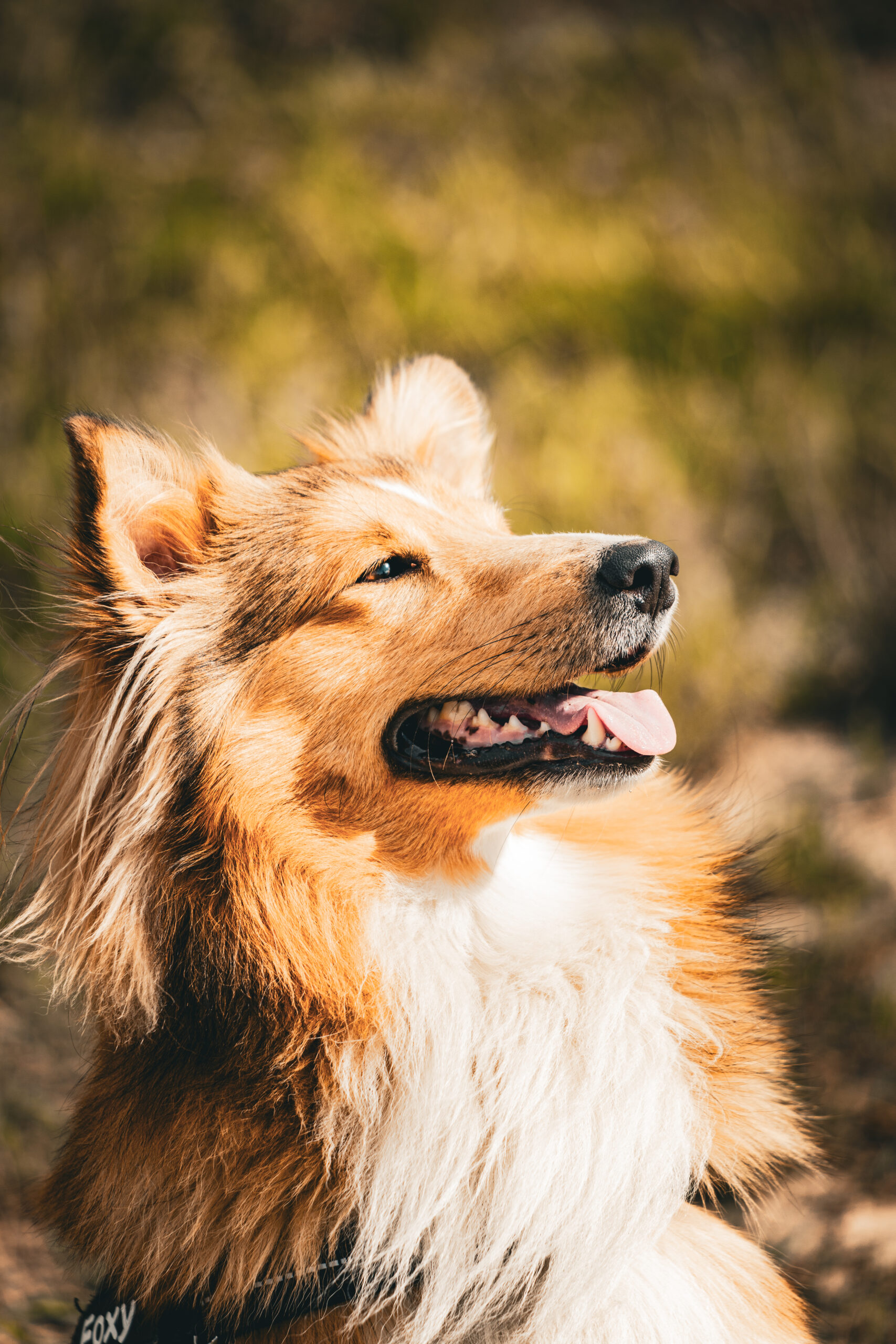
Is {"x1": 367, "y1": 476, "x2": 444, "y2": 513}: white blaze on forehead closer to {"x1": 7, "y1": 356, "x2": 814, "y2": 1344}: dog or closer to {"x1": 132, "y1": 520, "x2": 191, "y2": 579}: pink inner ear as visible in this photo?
{"x1": 7, "y1": 356, "x2": 814, "y2": 1344}: dog

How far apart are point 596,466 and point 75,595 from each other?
176 inches

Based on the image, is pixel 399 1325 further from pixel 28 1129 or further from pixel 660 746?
pixel 28 1129

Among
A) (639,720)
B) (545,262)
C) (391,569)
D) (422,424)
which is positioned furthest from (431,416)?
(545,262)

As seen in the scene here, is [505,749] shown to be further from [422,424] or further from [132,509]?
[422,424]

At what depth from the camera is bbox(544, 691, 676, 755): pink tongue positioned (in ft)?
6.77

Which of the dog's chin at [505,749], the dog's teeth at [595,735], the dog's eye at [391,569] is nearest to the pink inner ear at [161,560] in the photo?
the dog's eye at [391,569]

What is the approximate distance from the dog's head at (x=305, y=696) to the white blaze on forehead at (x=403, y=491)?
7.6 inches

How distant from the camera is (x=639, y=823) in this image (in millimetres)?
2320

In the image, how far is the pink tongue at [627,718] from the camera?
2.06 meters

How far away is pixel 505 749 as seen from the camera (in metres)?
2.02

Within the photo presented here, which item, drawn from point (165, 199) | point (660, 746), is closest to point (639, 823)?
point (660, 746)

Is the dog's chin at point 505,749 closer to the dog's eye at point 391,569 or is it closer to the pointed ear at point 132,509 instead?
Result: the dog's eye at point 391,569

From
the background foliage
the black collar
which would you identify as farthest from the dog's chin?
the background foliage

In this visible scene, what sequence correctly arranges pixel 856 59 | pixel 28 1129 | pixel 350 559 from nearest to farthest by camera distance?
1. pixel 350 559
2. pixel 28 1129
3. pixel 856 59
